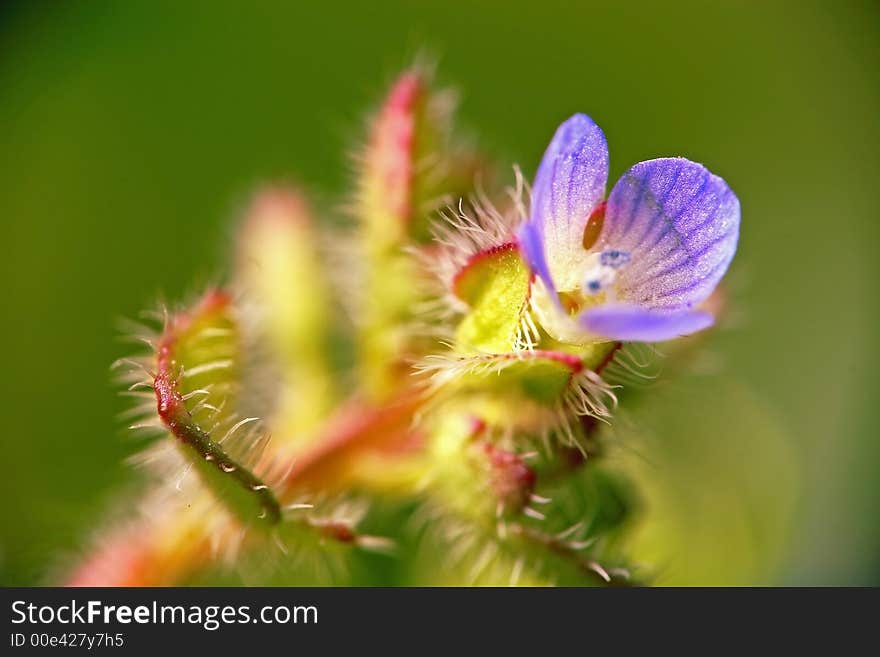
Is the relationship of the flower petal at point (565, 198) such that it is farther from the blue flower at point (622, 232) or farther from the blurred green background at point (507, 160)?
the blurred green background at point (507, 160)

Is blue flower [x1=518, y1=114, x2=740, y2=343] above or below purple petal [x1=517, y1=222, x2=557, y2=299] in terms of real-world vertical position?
above

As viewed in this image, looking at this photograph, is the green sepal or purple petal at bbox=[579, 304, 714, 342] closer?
purple petal at bbox=[579, 304, 714, 342]

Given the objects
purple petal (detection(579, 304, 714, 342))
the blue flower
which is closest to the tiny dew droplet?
the blue flower

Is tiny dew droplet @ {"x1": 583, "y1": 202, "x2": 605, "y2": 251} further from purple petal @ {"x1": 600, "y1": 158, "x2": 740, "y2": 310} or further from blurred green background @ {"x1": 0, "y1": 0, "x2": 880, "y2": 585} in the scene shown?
blurred green background @ {"x1": 0, "y1": 0, "x2": 880, "y2": 585}

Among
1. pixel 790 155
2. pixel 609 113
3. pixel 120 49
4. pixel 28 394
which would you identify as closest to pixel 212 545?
pixel 28 394

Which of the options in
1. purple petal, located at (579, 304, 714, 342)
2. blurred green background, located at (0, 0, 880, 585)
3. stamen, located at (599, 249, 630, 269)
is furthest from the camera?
blurred green background, located at (0, 0, 880, 585)

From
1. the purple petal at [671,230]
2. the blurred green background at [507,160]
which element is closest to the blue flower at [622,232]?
the purple petal at [671,230]

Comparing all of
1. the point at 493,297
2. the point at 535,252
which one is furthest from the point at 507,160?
the point at 535,252
